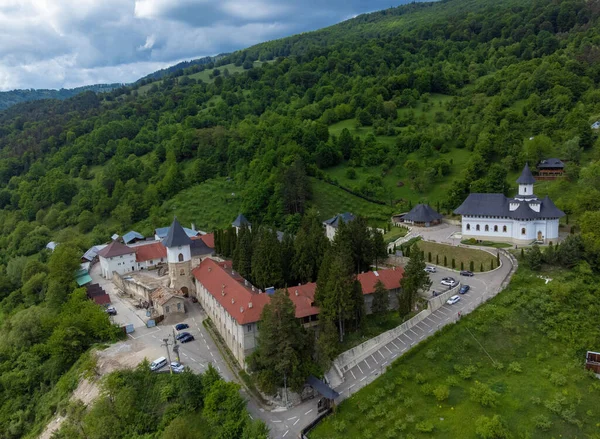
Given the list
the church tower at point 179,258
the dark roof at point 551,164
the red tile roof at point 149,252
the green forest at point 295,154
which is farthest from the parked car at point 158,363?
the dark roof at point 551,164

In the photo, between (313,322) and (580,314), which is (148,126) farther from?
(580,314)

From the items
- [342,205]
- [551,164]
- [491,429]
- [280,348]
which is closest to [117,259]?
[342,205]

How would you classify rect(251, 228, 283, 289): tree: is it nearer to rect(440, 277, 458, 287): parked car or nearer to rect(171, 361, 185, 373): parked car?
rect(171, 361, 185, 373): parked car

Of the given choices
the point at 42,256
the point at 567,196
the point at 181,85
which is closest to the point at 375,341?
the point at 567,196

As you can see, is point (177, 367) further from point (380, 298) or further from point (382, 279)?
point (382, 279)

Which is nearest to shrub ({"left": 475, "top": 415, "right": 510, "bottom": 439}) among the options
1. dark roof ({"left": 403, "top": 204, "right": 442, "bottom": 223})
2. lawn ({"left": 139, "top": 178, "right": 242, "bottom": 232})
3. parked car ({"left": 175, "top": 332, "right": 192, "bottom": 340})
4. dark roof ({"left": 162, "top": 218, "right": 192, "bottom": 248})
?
parked car ({"left": 175, "top": 332, "right": 192, "bottom": 340})

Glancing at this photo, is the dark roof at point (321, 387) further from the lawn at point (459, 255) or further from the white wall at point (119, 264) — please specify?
the white wall at point (119, 264)
